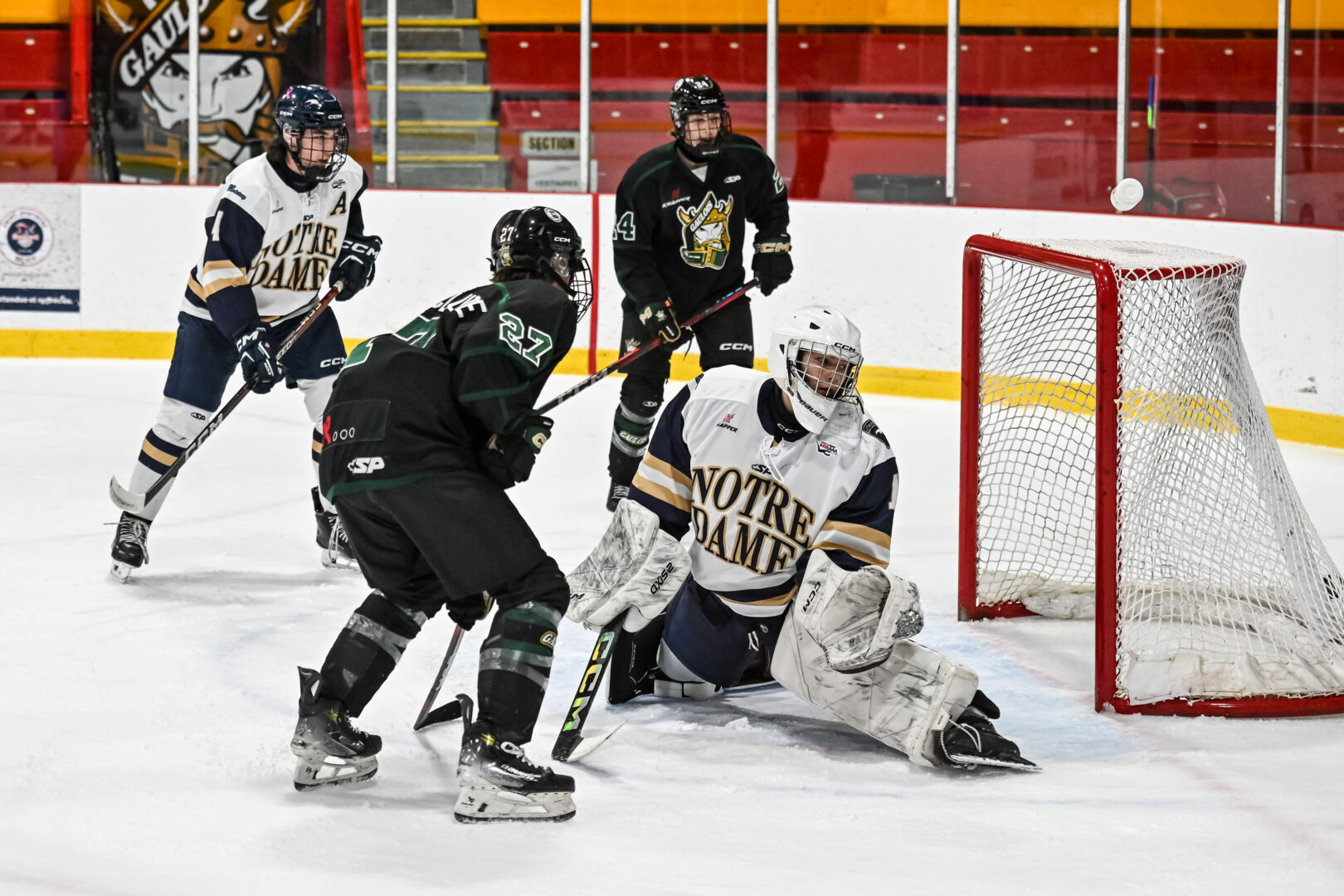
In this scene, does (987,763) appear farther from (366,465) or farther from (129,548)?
(129,548)

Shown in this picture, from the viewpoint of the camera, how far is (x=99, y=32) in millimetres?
8367

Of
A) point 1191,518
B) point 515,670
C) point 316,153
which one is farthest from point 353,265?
point 1191,518

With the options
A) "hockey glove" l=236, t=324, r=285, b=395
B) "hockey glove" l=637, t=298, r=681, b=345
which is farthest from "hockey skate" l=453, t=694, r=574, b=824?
"hockey glove" l=637, t=298, r=681, b=345

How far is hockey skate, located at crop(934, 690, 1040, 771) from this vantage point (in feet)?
9.25

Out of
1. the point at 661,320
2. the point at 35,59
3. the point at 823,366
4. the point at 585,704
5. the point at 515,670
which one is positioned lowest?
the point at 585,704

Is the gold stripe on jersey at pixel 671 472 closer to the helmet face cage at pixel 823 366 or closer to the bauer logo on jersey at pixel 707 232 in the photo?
the helmet face cage at pixel 823 366

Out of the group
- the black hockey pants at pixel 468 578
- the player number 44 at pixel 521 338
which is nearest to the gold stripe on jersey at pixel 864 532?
the black hockey pants at pixel 468 578

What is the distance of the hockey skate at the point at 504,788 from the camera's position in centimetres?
256

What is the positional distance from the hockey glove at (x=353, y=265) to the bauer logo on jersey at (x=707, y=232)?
92 cm

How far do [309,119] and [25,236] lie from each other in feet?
12.7

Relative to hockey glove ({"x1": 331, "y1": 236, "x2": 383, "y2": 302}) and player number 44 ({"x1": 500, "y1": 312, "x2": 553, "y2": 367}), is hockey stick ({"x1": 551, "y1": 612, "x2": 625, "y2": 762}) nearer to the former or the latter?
player number 44 ({"x1": 500, "y1": 312, "x2": 553, "y2": 367})

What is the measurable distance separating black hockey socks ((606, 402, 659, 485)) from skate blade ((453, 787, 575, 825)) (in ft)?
7.74

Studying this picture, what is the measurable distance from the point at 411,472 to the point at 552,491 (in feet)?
8.71

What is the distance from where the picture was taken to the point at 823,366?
2.92 m
